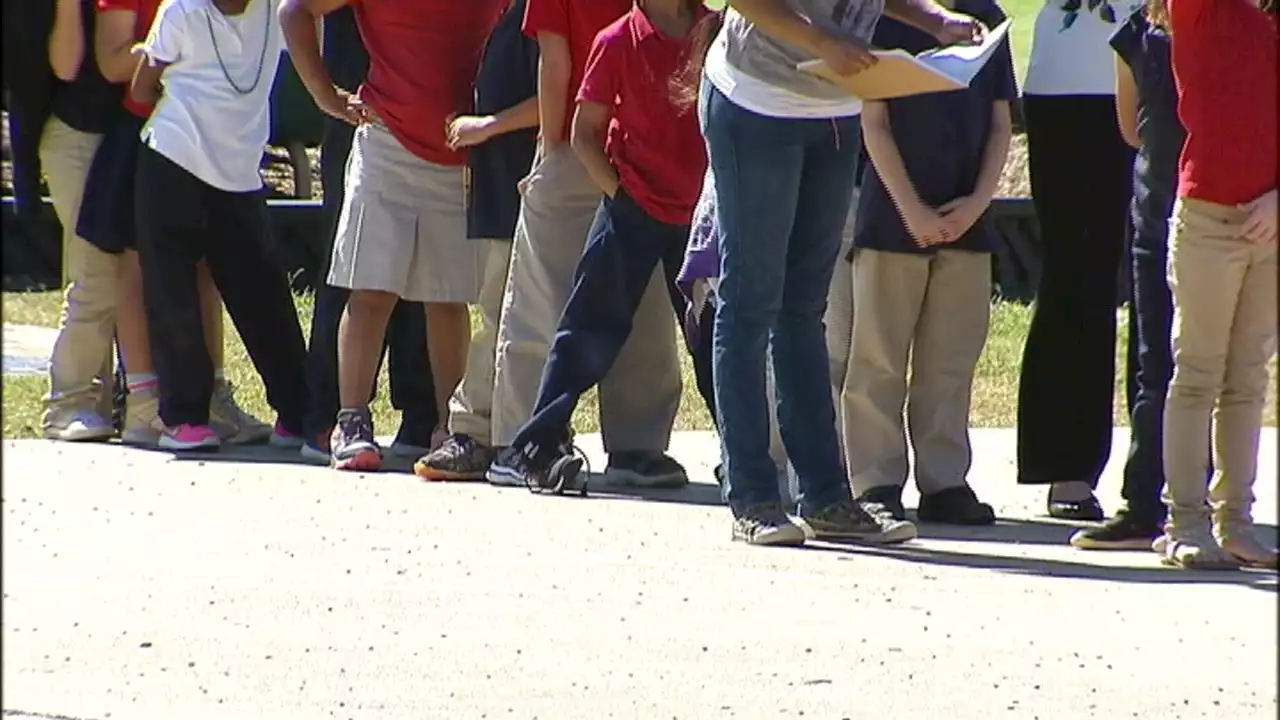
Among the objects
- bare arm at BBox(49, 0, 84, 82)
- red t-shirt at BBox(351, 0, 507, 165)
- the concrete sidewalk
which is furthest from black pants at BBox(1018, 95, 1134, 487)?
Answer: bare arm at BBox(49, 0, 84, 82)

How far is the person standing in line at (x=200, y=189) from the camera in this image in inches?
306

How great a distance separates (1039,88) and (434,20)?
1.99 m

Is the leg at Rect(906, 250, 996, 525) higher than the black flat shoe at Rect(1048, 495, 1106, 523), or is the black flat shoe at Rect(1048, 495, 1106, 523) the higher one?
the leg at Rect(906, 250, 996, 525)

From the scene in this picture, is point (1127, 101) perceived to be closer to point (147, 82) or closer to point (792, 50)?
point (792, 50)

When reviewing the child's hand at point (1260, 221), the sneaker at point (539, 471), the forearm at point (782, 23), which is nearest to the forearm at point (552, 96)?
the sneaker at point (539, 471)

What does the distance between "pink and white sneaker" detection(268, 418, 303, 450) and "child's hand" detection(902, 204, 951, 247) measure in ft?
8.93

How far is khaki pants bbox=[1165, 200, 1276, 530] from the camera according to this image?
17.2ft

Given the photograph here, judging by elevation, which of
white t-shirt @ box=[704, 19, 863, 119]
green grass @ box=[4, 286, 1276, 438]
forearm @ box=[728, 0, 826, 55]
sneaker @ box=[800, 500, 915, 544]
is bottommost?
green grass @ box=[4, 286, 1276, 438]

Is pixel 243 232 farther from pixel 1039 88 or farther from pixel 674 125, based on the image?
pixel 1039 88

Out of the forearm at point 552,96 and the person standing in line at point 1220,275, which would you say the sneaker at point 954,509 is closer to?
the person standing in line at point 1220,275

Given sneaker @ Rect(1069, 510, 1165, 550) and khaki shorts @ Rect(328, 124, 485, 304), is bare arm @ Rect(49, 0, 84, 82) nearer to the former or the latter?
khaki shorts @ Rect(328, 124, 485, 304)

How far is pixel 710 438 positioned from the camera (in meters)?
8.75

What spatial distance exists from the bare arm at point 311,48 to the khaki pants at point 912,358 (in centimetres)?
191

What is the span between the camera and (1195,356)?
543cm
